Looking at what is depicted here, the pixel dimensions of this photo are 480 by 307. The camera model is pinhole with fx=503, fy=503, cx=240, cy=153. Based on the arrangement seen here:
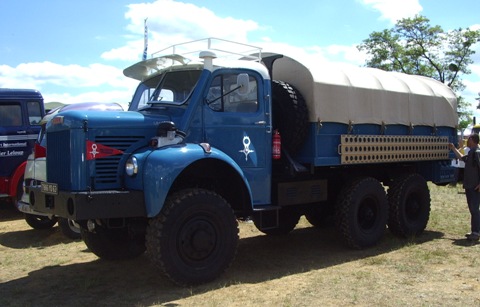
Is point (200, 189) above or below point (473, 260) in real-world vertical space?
above

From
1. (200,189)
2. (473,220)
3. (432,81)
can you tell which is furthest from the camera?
(432,81)

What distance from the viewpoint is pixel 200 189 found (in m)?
5.72

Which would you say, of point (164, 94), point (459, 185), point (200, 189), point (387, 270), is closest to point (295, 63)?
point (164, 94)

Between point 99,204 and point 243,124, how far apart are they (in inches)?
82.4

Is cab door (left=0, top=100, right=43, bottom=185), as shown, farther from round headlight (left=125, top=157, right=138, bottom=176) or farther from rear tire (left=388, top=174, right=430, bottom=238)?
rear tire (left=388, top=174, right=430, bottom=238)

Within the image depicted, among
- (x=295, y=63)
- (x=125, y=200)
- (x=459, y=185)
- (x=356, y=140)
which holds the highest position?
(x=295, y=63)

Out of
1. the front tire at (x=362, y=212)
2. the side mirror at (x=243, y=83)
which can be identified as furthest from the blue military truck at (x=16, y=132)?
Result: the front tire at (x=362, y=212)

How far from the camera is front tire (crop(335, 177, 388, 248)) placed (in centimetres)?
745

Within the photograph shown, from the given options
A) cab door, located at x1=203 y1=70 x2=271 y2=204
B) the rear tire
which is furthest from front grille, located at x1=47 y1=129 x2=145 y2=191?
the rear tire

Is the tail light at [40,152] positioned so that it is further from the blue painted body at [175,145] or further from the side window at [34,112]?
the side window at [34,112]

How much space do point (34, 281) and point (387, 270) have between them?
4.39 metres

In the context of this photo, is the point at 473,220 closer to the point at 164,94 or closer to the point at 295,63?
the point at 295,63

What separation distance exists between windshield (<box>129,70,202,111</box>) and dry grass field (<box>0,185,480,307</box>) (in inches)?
85.8

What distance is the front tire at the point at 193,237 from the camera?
5340 mm
